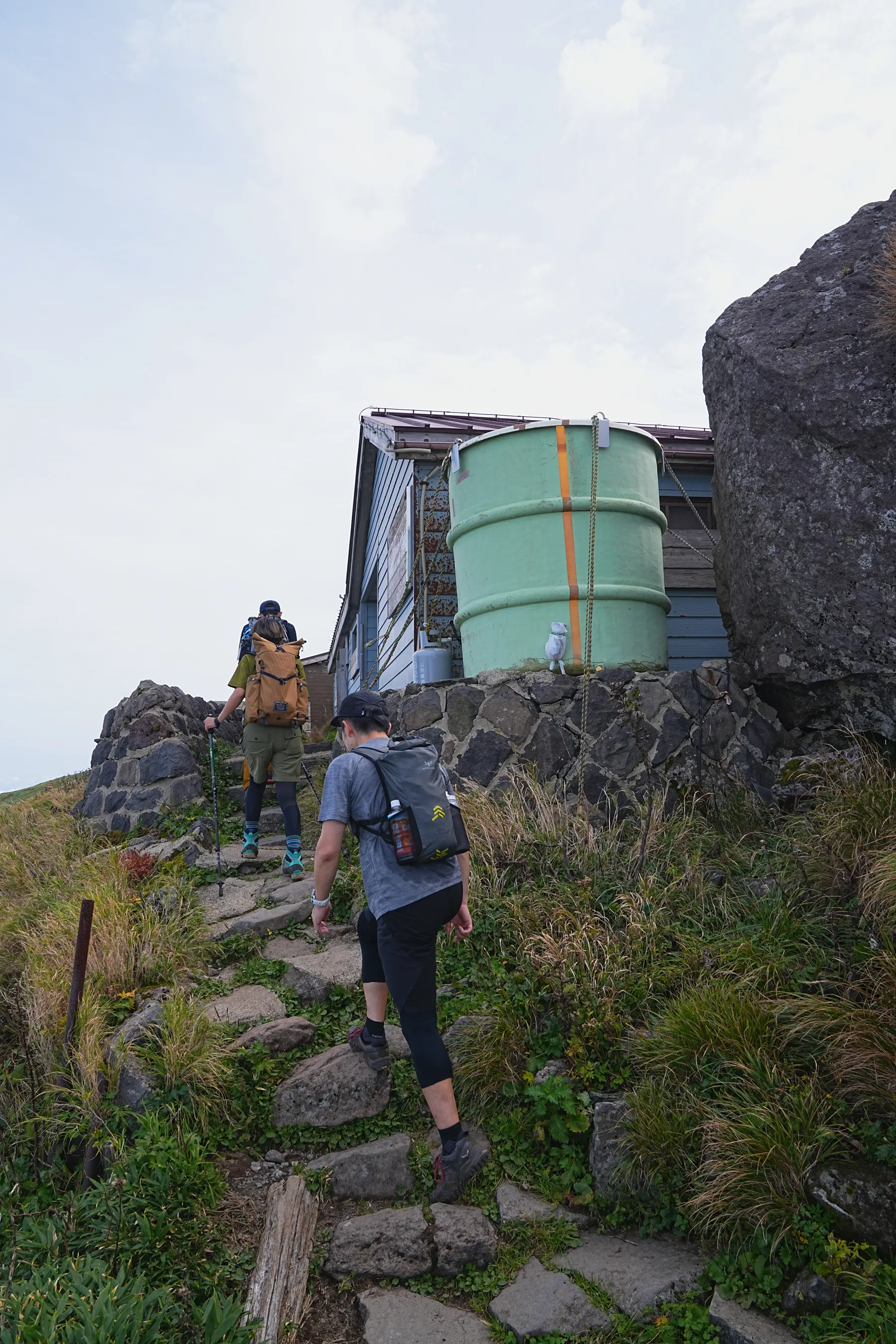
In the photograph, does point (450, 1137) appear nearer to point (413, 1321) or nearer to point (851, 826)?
point (413, 1321)

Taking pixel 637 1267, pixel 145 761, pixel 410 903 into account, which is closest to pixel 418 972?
pixel 410 903

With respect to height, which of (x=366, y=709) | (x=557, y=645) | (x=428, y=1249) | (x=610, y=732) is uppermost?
(x=557, y=645)

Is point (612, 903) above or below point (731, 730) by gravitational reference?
below

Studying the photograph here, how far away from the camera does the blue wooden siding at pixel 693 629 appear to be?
9.77m

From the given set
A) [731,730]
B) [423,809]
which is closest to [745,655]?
[731,730]

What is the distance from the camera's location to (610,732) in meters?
6.40

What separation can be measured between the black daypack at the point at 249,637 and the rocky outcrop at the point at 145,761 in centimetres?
219

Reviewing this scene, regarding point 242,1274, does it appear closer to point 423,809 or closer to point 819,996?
point 423,809

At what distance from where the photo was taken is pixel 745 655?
249 inches

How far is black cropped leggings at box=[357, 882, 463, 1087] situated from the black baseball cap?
0.79 metres

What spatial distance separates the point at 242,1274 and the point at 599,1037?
1669mm

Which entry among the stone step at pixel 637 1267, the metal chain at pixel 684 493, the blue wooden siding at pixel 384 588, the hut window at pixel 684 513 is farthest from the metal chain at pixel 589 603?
the hut window at pixel 684 513

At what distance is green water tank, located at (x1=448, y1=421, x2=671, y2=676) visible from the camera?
6711mm

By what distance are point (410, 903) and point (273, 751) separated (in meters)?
3.59
